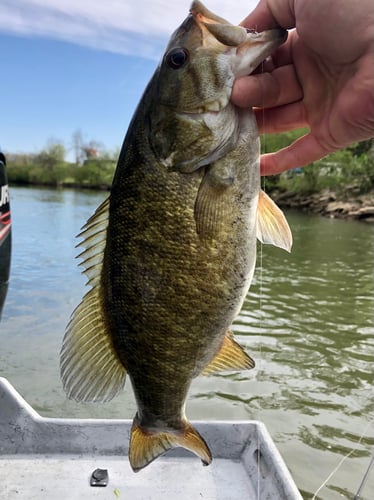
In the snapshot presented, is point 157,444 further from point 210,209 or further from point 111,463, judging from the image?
point 111,463

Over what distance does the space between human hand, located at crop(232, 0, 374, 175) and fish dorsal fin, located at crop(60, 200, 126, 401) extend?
0.71 m

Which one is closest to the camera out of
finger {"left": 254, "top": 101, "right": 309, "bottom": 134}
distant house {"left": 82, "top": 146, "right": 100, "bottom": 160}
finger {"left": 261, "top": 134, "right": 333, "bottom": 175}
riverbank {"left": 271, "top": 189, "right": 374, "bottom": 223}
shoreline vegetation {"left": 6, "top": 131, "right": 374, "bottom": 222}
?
finger {"left": 254, "top": 101, "right": 309, "bottom": 134}

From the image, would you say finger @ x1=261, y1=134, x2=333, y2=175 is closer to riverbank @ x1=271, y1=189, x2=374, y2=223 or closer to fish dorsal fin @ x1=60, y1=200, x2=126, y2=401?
fish dorsal fin @ x1=60, y1=200, x2=126, y2=401

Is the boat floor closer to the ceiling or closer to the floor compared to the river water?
closer to the ceiling

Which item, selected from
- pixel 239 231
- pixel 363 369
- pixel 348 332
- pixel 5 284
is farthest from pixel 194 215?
pixel 348 332

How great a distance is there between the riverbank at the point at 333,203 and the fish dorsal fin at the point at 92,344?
32427mm

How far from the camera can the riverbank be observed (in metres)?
33.9

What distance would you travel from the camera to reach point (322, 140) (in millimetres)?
2025

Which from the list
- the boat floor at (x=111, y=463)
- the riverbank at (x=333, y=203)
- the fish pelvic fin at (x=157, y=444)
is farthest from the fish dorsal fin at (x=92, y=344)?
the riverbank at (x=333, y=203)

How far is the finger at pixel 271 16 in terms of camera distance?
1747 millimetres

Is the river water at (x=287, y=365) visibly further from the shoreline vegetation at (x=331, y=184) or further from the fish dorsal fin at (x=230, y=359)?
the shoreline vegetation at (x=331, y=184)

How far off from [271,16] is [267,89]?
34cm

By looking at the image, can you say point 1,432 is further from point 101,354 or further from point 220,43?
point 220,43

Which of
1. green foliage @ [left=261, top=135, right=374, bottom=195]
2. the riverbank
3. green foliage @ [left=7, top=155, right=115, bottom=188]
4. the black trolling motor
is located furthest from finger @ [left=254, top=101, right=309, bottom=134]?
green foliage @ [left=7, top=155, right=115, bottom=188]
